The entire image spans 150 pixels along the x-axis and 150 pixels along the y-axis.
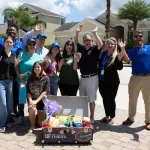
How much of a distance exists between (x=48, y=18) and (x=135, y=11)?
63.6 ft

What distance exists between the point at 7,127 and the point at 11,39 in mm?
1892

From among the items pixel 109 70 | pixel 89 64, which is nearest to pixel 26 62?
pixel 89 64

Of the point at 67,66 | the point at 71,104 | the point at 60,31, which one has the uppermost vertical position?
the point at 60,31

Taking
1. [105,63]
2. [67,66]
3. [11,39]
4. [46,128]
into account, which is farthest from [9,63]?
[105,63]

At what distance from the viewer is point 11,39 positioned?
495cm

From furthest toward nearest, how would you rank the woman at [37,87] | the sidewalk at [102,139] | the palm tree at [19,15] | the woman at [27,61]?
1. the palm tree at [19,15]
2. the woman at [27,61]
3. the woman at [37,87]
4. the sidewalk at [102,139]

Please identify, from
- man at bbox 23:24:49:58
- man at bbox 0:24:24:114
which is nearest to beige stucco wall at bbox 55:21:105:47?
man at bbox 23:24:49:58

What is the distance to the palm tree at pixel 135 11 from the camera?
31047 millimetres

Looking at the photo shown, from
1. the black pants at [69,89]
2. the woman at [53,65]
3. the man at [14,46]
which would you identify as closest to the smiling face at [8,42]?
the man at [14,46]

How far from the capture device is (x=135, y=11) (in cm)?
3100

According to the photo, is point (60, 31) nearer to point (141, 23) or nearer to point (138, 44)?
point (141, 23)

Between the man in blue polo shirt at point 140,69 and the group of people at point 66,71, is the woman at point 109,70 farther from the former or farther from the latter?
the man in blue polo shirt at point 140,69

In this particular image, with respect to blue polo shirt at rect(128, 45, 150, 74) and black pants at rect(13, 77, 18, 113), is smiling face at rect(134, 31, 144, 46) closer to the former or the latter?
blue polo shirt at rect(128, 45, 150, 74)

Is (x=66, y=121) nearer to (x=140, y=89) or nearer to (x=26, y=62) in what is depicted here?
(x=26, y=62)
